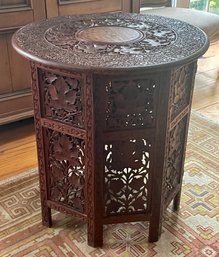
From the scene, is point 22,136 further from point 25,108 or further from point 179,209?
point 179,209

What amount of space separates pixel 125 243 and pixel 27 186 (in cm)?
57

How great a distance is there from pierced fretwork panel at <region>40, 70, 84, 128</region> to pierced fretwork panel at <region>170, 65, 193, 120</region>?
293 mm

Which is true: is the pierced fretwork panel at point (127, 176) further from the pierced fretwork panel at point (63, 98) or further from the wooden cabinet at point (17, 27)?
the wooden cabinet at point (17, 27)

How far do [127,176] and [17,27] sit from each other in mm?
1045

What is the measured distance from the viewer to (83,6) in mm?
2080

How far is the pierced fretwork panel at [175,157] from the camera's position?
137 centimetres

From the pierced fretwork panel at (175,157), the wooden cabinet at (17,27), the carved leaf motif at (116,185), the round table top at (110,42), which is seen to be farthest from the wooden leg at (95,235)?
the wooden cabinet at (17,27)

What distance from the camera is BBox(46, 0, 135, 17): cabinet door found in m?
1.97

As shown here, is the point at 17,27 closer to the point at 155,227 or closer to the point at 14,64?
the point at 14,64

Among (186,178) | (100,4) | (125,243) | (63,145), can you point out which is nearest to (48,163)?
(63,145)

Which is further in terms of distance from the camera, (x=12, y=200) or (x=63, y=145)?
(x=12, y=200)

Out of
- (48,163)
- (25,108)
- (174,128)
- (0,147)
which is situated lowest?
(0,147)

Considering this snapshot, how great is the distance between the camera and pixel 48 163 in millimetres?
1373

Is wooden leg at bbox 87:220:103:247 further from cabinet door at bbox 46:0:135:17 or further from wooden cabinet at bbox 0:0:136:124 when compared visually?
cabinet door at bbox 46:0:135:17
